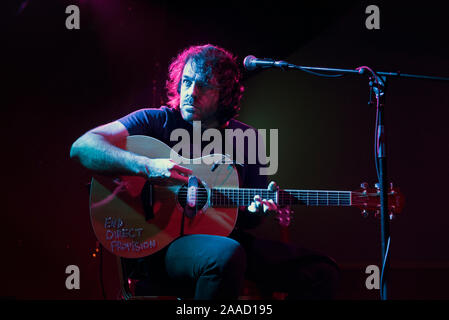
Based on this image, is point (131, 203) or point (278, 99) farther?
point (278, 99)

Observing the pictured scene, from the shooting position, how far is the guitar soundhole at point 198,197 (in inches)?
80.6

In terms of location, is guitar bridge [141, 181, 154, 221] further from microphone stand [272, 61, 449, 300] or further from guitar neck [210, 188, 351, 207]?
microphone stand [272, 61, 449, 300]

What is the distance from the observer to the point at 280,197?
2.22 m

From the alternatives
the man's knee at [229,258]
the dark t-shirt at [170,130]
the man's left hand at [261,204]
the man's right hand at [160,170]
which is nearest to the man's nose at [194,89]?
the dark t-shirt at [170,130]

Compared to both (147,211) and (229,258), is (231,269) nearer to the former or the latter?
(229,258)

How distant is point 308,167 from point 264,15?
1623 millimetres

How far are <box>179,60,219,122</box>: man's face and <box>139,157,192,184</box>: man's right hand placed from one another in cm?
43

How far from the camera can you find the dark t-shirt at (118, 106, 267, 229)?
2189mm

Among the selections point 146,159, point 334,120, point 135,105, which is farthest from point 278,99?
point 146,159

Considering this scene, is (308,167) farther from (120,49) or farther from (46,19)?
(46,19)

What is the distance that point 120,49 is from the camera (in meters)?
3.36

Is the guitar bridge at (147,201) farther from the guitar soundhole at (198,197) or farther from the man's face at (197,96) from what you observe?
the man's face at (197,96)

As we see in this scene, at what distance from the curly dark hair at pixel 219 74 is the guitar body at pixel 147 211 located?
0.53 meters
